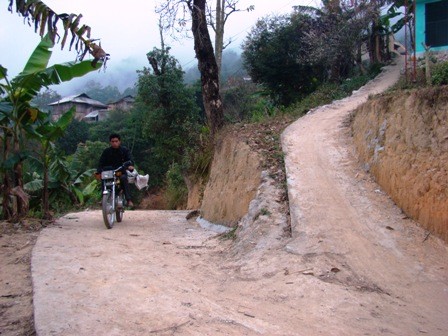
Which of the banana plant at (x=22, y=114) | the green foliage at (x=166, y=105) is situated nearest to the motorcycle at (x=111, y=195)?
the banana plant at (x=22, y=114)

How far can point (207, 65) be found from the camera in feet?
44.6

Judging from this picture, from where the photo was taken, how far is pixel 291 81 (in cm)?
2314

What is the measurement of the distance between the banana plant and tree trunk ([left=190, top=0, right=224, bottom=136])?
577 cm

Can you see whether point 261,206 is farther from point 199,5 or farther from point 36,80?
point 199,5

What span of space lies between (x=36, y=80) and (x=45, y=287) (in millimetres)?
4958

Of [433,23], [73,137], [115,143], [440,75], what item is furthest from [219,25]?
[73,137]

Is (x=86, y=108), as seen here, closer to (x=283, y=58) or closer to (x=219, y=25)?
(x=219, y=25)

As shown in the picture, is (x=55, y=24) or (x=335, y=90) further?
(x=335, y=90)

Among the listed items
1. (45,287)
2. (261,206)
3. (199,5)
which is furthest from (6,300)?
(199,5)

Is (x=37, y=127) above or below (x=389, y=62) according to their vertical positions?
below

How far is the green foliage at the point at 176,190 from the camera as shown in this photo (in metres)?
19.5

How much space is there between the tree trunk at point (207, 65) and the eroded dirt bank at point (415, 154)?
653cm

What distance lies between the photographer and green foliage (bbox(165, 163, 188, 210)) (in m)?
19.5

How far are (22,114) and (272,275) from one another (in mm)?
5619
